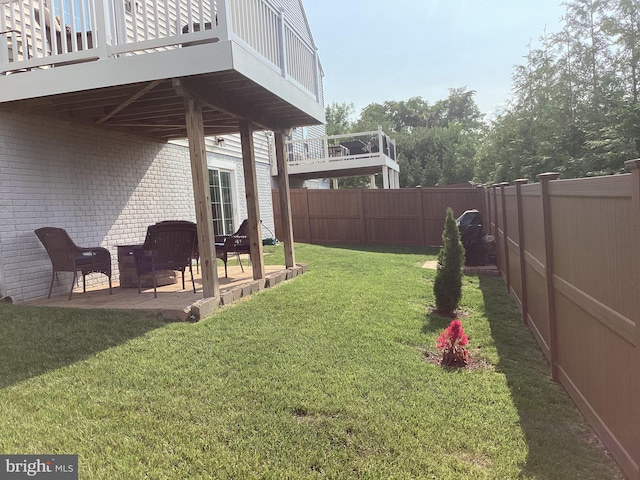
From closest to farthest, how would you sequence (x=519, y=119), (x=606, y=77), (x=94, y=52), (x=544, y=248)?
(x=544, y=248)
(x=94, y=52)
(x=606, y=77)
(x=519, y=119)

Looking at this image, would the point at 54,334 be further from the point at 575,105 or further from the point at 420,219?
the point at 575,105

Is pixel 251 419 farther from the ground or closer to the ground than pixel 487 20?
closer to the ground

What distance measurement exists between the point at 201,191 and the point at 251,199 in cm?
152

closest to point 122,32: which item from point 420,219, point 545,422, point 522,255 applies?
point 522,255

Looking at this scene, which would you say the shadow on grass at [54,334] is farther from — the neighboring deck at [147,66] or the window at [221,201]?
the window at [221,201]

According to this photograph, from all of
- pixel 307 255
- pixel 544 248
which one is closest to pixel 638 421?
pixel 544 248

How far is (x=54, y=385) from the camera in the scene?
328 centimetres

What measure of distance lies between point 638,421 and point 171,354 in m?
3.33

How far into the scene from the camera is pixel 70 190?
6.66 metres

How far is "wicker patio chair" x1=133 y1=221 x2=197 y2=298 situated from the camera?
18.8 feet

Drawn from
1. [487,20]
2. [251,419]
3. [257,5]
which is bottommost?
[251,419]

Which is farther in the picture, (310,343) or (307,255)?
(307,255)

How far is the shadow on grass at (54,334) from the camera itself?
3.64 m

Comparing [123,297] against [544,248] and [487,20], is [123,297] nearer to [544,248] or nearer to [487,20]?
[544,248]
